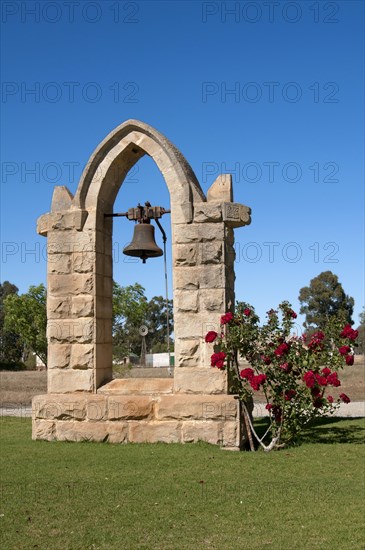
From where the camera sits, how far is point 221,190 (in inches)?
362

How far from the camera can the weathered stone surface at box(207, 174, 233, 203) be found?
914 centimetres

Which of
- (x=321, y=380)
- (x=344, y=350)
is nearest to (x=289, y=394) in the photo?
(x=321, y=380)

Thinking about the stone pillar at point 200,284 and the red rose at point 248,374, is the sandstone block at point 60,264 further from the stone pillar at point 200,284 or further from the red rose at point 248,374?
the red rose at point 248,374

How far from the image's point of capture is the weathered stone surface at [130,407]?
8.89m

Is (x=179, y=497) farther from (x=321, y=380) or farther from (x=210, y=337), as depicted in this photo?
(x=321, y=380)

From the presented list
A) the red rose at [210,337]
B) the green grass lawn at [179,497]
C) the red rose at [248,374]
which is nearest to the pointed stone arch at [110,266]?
the red rose at [248,374]

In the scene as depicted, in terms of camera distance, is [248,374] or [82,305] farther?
[82,305]

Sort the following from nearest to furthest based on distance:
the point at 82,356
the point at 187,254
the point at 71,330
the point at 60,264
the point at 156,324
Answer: the point at 187,254 → the point at 82,356 → the point at 71,330 → the point at 60,264 → the point at 156,324

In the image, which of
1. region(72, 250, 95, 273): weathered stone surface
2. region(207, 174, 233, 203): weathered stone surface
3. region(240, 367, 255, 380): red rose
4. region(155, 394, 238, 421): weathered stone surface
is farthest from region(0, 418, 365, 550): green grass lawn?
region(207, 174, 233, 203): weathered stone surface

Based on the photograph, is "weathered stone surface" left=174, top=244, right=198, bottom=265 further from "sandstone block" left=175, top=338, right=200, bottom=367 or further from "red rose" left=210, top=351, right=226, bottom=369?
"red rose" left=210, top=351, right=226, bottom=369

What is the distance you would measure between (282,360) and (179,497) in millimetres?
3251

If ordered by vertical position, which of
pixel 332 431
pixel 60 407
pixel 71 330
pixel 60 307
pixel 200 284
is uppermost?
pixel 200 284

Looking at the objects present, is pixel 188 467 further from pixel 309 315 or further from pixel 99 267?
pixel 309 315

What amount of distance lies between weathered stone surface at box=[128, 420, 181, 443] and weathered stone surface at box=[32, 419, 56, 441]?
4.08ft
